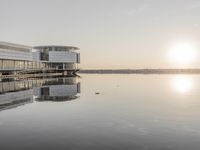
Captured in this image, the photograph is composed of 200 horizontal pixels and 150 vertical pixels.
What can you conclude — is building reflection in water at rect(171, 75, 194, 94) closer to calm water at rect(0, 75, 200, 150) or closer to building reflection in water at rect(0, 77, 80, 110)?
building reflection in water at rect(0, 77, 80, 110)

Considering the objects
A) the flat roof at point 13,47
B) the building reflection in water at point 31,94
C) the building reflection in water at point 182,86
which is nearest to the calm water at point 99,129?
the building reflection in water at point 31,94

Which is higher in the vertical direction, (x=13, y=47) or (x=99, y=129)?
(x=13, y=47)

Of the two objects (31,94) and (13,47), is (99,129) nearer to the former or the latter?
(31,94)

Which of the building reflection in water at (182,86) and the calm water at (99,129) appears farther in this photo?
the building reflection in water at (182,86)

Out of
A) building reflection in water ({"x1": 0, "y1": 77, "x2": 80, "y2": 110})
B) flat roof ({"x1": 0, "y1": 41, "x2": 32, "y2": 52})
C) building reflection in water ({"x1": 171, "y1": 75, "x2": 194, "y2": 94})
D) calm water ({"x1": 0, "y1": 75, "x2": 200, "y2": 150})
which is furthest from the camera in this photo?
flat roof ({"x1": 0, "y1": 41, "x2": 32, "y2": 52})

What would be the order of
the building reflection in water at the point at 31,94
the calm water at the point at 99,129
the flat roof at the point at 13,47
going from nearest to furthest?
1. the calm water at the point at 99,129
2. the building reflection in water at the point at 31,94
3. the flat roof at the point at 13,47

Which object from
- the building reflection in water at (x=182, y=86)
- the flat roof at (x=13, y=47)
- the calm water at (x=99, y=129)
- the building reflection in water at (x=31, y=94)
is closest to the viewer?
the calm water at (x=99, y=129)

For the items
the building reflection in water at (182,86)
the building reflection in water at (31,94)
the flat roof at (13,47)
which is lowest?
the building reflection in water at (182,86)

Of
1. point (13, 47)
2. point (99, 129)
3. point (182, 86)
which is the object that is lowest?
point (182, 86)

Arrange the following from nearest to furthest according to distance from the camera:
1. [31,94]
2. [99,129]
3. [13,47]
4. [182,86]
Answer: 1. [99,129]
2. [31,94]
3. [182,86]
4. [13,47]

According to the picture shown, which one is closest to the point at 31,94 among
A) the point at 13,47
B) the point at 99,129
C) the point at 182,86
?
the point at 99,129

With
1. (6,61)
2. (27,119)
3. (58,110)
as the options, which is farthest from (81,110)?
(6,61)

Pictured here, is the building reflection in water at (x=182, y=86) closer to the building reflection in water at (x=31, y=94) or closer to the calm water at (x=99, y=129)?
the building reflection in water at (x=31, y=94)

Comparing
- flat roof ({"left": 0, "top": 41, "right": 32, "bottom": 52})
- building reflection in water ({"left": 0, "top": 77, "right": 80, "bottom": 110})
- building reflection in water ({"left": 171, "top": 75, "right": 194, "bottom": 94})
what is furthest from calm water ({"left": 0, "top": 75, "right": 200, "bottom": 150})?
flat roof ({"left": 0, "top": 41, "right": 32, "bottom": 52})
